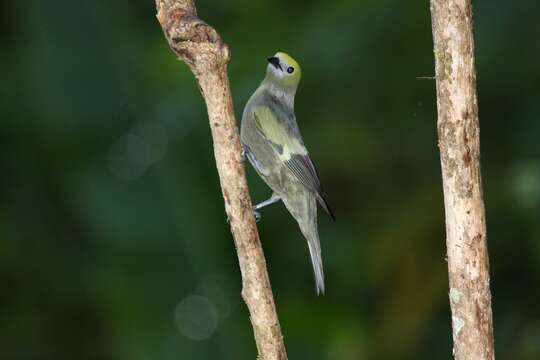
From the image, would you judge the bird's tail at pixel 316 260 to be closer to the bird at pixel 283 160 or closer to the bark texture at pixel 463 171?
the bird at pixel 283 160

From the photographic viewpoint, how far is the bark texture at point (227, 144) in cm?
292

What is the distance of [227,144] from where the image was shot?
2.95m

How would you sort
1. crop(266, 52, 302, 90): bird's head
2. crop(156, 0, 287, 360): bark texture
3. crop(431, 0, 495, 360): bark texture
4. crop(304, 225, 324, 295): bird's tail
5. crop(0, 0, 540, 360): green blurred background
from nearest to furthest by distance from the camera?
1. crop(431, 0, 495, 360): bark texture
2. crop(156, 0, 287, 360): bark texture
3. crop(304, 225, 324, 295): bird's tail
4. crop(0, 0, 540, 360): green blurred background
5. crop(266, 52, 302, 90): bird's head

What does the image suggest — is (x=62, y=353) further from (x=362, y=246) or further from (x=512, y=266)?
(x=512, y=266)

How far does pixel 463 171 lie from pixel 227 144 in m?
0.77

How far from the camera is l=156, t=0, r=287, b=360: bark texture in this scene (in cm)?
292

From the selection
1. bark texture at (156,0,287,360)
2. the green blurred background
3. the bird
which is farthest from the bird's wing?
bark texture at (156,0,287,360)

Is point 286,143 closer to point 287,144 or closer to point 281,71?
point 287,144

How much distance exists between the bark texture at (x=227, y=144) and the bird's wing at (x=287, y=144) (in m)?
1.26

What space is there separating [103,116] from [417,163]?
2.45 m

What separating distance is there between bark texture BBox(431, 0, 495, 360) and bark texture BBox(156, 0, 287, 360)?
2.04ft

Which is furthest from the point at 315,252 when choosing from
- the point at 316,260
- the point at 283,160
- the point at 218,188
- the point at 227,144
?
the point at 227,144

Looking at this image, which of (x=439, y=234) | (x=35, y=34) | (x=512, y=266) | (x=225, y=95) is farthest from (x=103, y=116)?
(x=512, y=266)

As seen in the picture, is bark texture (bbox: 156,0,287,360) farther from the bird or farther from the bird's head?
the bird's head
